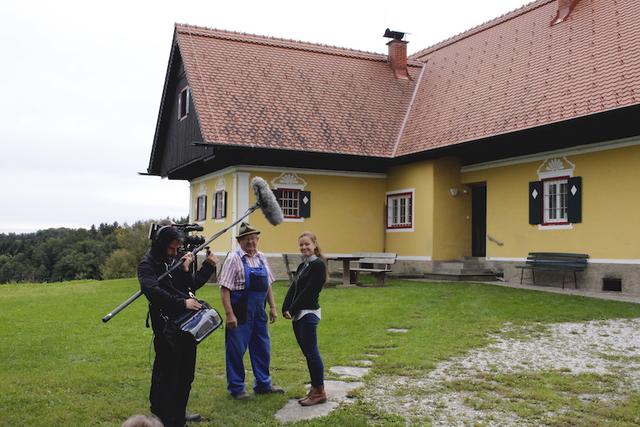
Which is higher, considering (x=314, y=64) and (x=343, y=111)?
(x=314, y=64)

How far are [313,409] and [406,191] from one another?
47.0 feet

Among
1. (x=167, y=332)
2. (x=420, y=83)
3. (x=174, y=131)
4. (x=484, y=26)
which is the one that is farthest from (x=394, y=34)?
(x=167, y=332)

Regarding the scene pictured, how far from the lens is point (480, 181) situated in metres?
18.3

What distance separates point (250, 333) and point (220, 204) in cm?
1471

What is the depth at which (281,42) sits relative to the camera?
73.3 feet

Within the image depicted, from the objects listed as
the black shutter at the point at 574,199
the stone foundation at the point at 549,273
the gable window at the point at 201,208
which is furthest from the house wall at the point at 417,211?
the gable window at the point at 201,208

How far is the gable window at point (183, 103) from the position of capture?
2081 centimetres

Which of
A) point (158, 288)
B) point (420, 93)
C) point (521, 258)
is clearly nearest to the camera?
point (158, 288)

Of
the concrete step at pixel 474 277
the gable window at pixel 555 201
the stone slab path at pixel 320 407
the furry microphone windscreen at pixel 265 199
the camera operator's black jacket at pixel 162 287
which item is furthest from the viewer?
the concrete step at pixel 474 277

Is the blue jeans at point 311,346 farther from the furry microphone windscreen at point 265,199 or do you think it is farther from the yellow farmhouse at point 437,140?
the yellow farmhouse at point 437,140

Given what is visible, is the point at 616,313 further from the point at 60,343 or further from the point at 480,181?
the point at 60,343

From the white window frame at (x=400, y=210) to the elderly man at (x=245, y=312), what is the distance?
1335 centimetres

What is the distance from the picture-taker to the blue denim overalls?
6188 mm

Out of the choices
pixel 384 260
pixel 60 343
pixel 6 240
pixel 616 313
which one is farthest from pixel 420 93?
pixel 6 240
